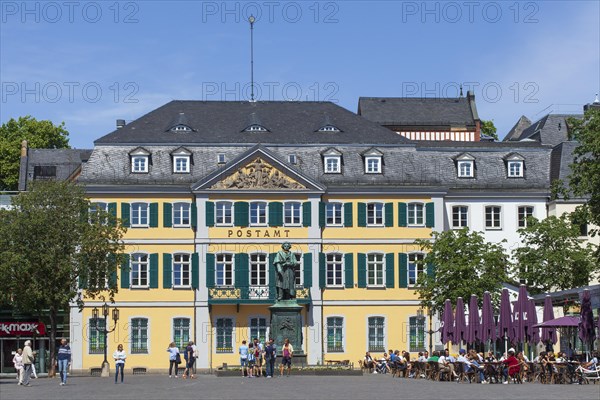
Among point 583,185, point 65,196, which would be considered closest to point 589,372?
point 583,185

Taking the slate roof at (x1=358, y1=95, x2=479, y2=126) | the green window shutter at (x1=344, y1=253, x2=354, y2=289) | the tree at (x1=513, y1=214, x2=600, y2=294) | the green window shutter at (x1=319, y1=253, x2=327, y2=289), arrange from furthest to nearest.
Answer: the slate roof at (x1=358, y1=95, x2=479, y2=126) → the green window shutter at (x1=344, y1=253, x2=354, y2=289) → the green window shutter at (x1=319, y1=253, x2=327, y2=289) → the tree at (x1=513, y1=214, x2=600, y2=294)

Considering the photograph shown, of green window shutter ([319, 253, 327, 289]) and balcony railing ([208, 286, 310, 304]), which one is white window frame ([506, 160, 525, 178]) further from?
balcony railing ([208, 286, 310, 304])

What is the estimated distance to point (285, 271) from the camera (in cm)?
5722

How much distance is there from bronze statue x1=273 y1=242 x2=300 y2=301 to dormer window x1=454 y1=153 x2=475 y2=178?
83.4ft

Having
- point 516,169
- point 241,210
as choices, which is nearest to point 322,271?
point 241,210

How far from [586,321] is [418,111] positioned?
180 feet

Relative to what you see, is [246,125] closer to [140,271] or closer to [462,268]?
[140,271]

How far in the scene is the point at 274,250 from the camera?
252ft

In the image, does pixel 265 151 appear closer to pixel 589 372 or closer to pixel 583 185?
pixel 583 185

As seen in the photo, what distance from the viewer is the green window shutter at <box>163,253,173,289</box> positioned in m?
76.6

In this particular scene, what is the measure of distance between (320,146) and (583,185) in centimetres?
2977

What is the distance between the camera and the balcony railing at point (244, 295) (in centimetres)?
7569

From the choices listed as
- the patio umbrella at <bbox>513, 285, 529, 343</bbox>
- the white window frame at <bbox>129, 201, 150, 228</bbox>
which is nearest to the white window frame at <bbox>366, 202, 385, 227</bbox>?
the white window frame at <bbox>129, 201, 150, 228</bbox>

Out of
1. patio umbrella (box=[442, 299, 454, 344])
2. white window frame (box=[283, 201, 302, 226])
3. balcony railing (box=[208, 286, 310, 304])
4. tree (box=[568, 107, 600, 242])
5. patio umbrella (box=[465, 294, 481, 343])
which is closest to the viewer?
tree (box=[568, 107, 600, 242])
